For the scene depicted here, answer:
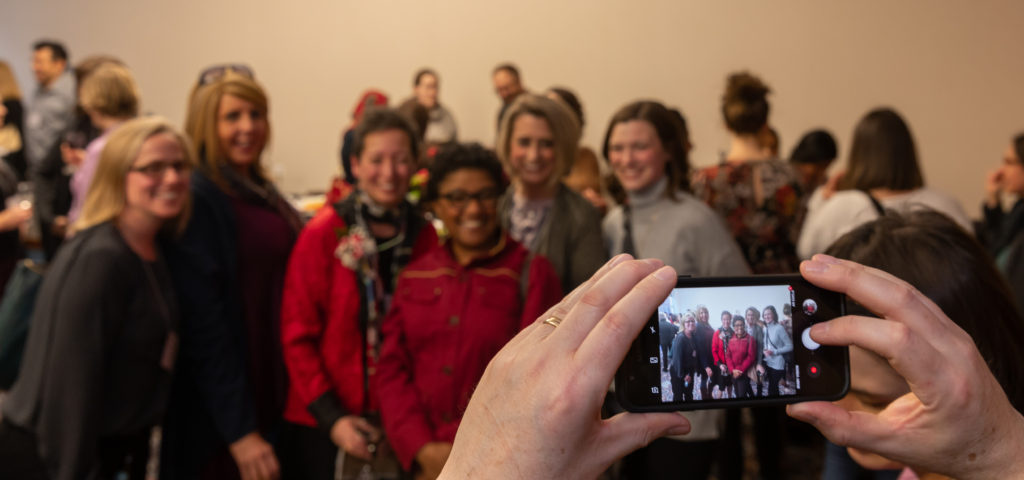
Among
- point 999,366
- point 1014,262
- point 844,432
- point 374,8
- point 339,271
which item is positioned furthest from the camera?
point 374,8

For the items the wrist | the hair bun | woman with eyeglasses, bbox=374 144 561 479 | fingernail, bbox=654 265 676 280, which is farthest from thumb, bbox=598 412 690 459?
the hair bun

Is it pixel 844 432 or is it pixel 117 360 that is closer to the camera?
pixel 844 432

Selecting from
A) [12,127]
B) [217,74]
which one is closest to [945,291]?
[217,74]

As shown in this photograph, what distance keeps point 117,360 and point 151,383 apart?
3.8 inches

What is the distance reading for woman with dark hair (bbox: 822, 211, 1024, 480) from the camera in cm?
87

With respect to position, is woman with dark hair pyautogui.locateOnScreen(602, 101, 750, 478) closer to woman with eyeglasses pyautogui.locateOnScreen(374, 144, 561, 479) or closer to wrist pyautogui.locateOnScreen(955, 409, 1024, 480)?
woman with eyeglasses pyautogui.locateOnScreen(374, 144, 561, 479)

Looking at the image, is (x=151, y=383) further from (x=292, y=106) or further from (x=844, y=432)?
(x=292, y=106)

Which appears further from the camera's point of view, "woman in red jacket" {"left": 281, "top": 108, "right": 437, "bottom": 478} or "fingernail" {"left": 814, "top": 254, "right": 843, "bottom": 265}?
"woman in red jacket" {"left": 281, "top": 108, "right": 437, "bottom": 478}

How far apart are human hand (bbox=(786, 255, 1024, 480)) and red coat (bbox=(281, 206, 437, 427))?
1.34 m

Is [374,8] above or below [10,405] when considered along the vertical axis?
above

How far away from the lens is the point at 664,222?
1880 millimetres

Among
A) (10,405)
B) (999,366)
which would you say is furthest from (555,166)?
(10,405)

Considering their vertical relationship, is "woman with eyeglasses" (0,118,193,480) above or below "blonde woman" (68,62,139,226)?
below

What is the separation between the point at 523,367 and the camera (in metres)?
0.54
